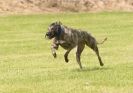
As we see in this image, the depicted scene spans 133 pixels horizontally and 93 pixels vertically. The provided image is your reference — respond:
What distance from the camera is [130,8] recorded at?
52438 mm

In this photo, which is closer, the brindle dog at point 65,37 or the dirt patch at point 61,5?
the brindle dog at point 65,37

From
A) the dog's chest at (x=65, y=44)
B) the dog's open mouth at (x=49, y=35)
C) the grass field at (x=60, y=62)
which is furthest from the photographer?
the dog's chest at (x=65, y=44)

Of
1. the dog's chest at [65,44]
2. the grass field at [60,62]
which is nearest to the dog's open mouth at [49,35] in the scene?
the dog's chest at [65,44]

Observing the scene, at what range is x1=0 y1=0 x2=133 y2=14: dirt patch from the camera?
164ft

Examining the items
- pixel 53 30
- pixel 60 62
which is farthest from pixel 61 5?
pixel 53 30

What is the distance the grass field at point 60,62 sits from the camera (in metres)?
13.3

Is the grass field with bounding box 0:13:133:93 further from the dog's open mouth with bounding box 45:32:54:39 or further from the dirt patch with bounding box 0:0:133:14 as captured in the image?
the dirt patch with bounding box 0:0:133:14

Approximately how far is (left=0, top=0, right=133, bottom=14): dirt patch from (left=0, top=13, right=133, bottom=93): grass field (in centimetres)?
631

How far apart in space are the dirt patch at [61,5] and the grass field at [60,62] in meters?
6.31

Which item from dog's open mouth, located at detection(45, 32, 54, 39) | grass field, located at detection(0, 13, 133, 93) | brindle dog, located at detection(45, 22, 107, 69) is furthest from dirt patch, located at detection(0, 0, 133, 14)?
dog's open mouth, located at detection(45, 32, 54, 39)

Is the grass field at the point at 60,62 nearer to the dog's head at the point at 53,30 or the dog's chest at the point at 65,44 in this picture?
the dog's chest at the point at 65,44

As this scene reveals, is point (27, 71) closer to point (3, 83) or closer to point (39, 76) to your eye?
point (39, 76)

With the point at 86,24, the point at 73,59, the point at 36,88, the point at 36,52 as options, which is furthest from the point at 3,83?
the point at 86,24

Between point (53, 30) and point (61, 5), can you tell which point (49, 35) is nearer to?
point (53, 30)
